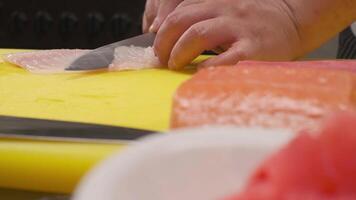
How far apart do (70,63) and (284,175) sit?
2.40 ft

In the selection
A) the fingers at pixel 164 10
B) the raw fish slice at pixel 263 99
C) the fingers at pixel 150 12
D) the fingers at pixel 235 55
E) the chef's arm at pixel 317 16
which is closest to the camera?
the raw fish slice at pixel 263 99

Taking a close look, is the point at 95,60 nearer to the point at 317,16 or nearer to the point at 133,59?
the point at 133,59

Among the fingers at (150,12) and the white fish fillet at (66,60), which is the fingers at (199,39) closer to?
the white fish fillet at (66,60)

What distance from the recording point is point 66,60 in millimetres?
1043

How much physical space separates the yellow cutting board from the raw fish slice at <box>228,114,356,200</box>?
257 mm

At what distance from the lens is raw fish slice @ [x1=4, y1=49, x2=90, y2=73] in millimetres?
976

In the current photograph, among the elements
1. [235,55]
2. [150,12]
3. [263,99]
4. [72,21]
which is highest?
[263,99]

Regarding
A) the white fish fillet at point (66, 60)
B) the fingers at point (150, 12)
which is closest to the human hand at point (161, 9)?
the fingers at point (150, 12)

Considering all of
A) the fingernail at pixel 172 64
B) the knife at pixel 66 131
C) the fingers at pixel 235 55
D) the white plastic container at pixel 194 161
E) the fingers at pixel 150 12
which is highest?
the white plastic container at pixel 194 161

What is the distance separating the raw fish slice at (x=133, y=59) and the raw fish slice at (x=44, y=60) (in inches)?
3.4

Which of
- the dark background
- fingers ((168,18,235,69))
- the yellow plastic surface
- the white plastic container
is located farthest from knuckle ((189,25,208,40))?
the dark background

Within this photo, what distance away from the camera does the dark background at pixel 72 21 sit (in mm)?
2477

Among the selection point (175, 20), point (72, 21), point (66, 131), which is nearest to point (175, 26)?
point (175, 20)

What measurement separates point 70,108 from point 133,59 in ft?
1.03
